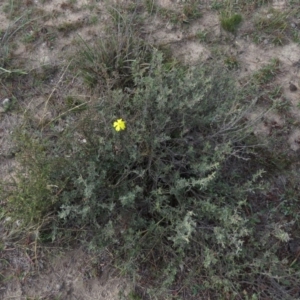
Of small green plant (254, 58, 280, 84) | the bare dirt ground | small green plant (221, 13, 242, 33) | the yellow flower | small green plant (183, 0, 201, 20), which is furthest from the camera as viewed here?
small green plant (183, 0, 201, 20)

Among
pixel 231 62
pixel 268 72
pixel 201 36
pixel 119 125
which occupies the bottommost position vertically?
pixel 268 72

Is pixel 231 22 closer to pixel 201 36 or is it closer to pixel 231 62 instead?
pixel 201 36

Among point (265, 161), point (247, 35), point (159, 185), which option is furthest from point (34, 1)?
point (265, 161)

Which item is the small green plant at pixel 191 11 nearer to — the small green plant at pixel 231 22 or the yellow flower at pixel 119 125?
the small green plant at pixel 231 22

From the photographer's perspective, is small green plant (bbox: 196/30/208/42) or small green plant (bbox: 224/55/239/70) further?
small green plant (bbox: 196/30/208/42)

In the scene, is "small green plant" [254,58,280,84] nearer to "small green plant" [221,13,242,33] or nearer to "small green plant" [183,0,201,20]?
"small green plant" [221,13,242,33]

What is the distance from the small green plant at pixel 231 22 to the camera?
3.60 metres

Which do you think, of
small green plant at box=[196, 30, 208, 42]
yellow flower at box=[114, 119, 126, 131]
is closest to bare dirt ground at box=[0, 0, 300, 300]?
small green plant at box=[196, 30, 208, 42]

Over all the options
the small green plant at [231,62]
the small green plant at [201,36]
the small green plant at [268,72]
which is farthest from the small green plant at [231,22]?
the small green plant at [268,72]

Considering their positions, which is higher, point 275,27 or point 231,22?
point 231,22

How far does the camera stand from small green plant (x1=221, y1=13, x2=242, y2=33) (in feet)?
11.8

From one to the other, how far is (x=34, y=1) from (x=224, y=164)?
2.29m

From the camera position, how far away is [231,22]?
11.8ft

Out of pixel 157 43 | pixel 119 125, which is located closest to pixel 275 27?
pixel 157 43
